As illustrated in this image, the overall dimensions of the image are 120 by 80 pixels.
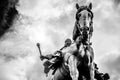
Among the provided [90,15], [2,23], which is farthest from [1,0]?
[90,15]

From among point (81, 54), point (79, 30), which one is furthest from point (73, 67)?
point (79, 30)

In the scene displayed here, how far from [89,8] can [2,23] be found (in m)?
3.07

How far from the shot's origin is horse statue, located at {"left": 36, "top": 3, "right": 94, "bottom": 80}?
11.7 meters

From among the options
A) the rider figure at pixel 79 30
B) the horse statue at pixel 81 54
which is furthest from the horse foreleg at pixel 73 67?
the rider figure at pixel 79 30

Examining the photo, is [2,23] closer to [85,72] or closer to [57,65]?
[57,65]

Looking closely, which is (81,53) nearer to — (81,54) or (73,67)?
(81,54)

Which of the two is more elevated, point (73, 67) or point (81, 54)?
point (81, 54)

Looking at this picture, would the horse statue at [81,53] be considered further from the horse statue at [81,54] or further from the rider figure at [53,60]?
the rider figure at [53,60]

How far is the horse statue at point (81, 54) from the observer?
38.5 feet

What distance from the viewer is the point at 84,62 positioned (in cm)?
1192

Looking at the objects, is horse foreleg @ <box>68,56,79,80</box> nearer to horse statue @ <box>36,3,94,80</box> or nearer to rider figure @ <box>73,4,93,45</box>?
horse statue @ <box>36,3,94,80</box>

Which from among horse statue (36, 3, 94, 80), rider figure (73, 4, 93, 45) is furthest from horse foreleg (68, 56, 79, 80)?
rider figure (73, 4, 93, 45)

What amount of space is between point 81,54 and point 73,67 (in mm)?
498

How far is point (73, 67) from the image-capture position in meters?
11.7
